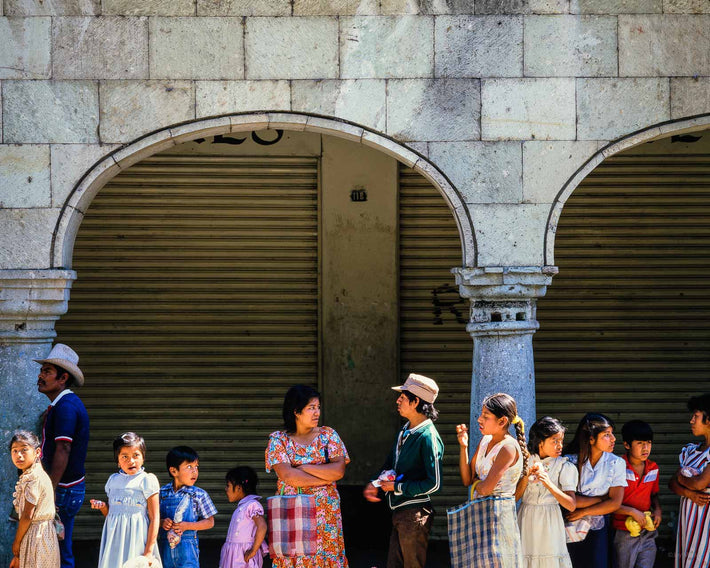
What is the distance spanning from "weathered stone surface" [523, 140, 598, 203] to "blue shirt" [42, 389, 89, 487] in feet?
10.9

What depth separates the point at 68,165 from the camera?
7.04 metres

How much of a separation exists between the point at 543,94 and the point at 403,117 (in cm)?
99

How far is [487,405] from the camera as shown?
5.92 m

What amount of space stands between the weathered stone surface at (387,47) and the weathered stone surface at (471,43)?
0.25 feet

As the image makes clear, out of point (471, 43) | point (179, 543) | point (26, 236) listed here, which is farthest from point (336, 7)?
point (179, 543)

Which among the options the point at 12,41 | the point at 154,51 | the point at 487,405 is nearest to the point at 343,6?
the point at 154,51

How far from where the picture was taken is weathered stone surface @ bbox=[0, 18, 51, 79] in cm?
704

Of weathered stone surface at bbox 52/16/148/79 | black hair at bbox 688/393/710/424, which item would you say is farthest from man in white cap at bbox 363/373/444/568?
weathered stone surface at bbox 52/16/148/79

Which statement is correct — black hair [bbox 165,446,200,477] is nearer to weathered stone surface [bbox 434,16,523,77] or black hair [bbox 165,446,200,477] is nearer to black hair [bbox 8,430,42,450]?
black hair [bbox 8,430,42,450]

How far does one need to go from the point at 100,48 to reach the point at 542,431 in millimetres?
3926

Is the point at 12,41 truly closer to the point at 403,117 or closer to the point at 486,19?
the point at 403,117

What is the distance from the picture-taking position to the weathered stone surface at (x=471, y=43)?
23.4 feet

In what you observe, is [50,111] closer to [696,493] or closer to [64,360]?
[64,360]

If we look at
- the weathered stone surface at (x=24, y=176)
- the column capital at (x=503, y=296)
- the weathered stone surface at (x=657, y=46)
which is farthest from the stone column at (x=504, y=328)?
the weathered stone surface at (x=24, y=176)
